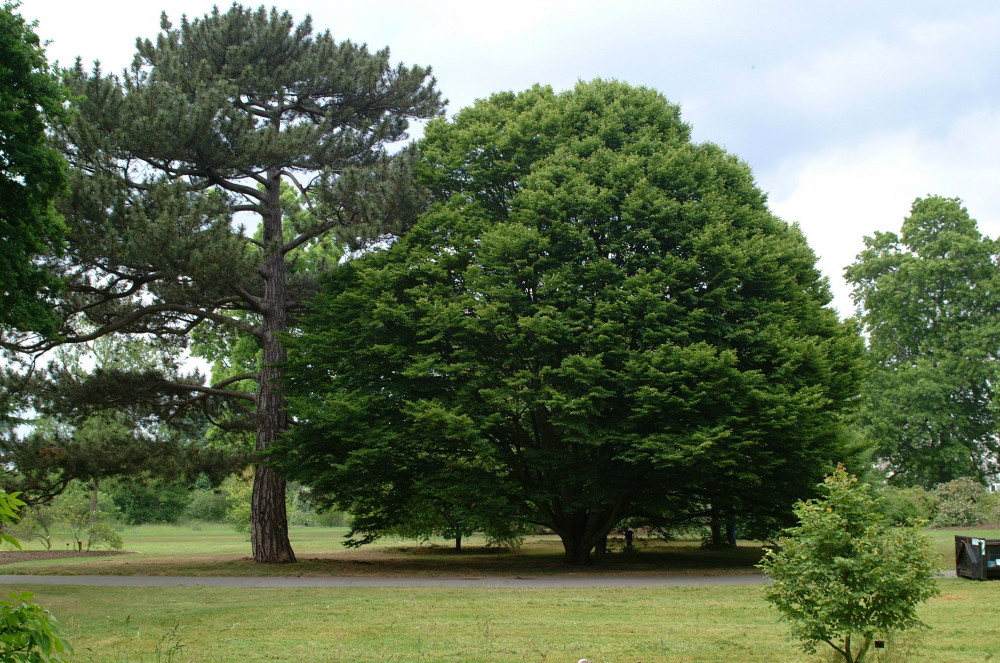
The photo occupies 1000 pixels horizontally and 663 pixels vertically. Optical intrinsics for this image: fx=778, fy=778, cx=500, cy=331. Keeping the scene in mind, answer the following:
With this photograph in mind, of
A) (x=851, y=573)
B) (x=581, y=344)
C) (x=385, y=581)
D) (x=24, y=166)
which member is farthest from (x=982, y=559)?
(x=24, y=166)

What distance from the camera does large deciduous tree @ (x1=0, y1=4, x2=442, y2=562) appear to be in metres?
17.6

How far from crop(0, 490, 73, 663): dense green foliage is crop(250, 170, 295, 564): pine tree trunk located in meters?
17.8

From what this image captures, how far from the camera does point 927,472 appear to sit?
4169 centimetres

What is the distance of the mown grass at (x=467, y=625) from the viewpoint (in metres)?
7.86

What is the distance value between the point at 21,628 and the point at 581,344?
16293 millimetres

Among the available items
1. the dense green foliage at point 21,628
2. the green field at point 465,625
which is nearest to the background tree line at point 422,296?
the green field at point 465,625

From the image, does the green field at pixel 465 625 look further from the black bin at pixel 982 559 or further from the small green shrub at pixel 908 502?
the small green shrub at pixel 908 502

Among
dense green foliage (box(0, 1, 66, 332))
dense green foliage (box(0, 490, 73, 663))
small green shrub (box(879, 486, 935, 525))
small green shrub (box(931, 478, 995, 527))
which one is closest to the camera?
dense green foliage (box(0, 490, 73, 663))

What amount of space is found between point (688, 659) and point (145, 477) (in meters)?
19.5

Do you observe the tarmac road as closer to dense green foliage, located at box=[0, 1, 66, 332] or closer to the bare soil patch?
dense green foliage, located at box=[0, 1, 66, 332]

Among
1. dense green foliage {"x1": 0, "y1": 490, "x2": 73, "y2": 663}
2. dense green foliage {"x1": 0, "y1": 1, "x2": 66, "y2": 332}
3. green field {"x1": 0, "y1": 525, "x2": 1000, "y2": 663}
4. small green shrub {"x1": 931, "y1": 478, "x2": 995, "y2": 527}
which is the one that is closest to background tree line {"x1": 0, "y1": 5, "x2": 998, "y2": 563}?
dense green foliage {"x1": 0, "y1": 1, "x2": 66, "y2": 332}

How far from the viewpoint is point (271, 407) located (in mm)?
22359

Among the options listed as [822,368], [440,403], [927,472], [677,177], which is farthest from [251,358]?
[927,472]

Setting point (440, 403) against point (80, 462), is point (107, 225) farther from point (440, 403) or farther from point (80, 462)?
point (440, 403)
